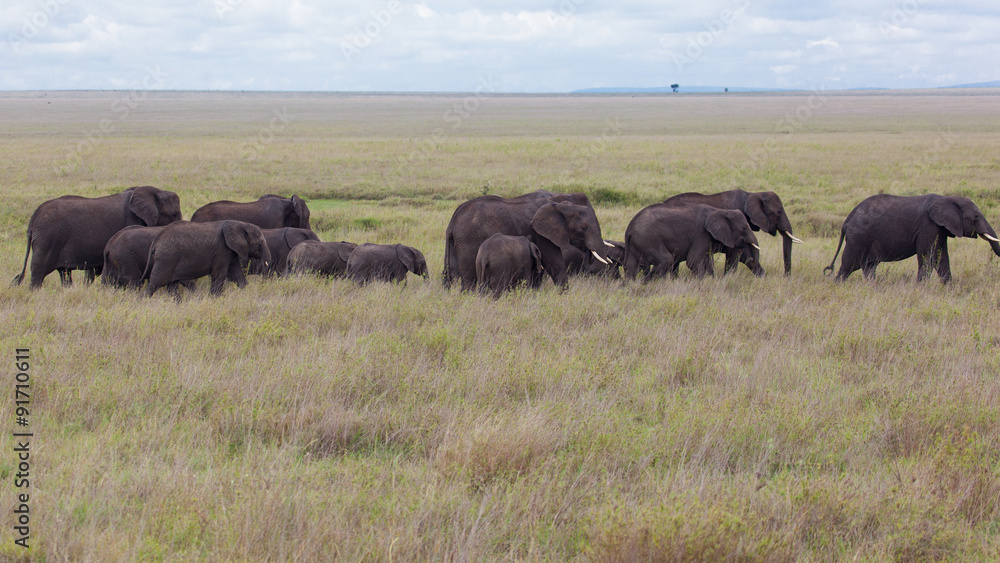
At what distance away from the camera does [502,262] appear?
34.8 feet

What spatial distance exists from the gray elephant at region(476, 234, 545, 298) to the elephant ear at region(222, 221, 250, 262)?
11.0ft

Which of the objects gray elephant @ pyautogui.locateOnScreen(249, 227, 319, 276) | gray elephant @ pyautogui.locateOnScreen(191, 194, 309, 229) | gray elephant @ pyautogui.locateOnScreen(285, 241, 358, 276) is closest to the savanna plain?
gray elephant @ pyautogui.locateOnScreen(285, 241, 358, 276)

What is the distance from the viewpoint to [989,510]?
4629 millimetres

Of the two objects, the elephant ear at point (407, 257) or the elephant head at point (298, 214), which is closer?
the elephant ear at point (407, 257)

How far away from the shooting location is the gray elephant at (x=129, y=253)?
10.7 m

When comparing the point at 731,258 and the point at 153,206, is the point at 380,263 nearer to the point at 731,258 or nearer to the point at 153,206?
the point at 153,206

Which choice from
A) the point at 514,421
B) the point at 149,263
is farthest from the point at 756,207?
the point at 149,263

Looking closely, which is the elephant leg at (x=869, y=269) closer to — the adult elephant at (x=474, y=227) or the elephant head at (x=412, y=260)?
the adult elephant at (x=474, y=227)

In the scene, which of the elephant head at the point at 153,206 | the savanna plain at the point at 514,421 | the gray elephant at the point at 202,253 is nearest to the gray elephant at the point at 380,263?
the savanna plain at the point at 514,421

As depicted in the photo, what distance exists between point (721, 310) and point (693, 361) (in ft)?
9.13

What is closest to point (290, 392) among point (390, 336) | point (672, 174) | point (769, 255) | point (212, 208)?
point (390, 336)

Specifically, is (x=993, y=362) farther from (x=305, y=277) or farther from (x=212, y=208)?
(x=212, y=208)

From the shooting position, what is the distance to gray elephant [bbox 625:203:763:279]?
12.6m

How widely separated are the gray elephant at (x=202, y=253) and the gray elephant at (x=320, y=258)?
0.97 meters
